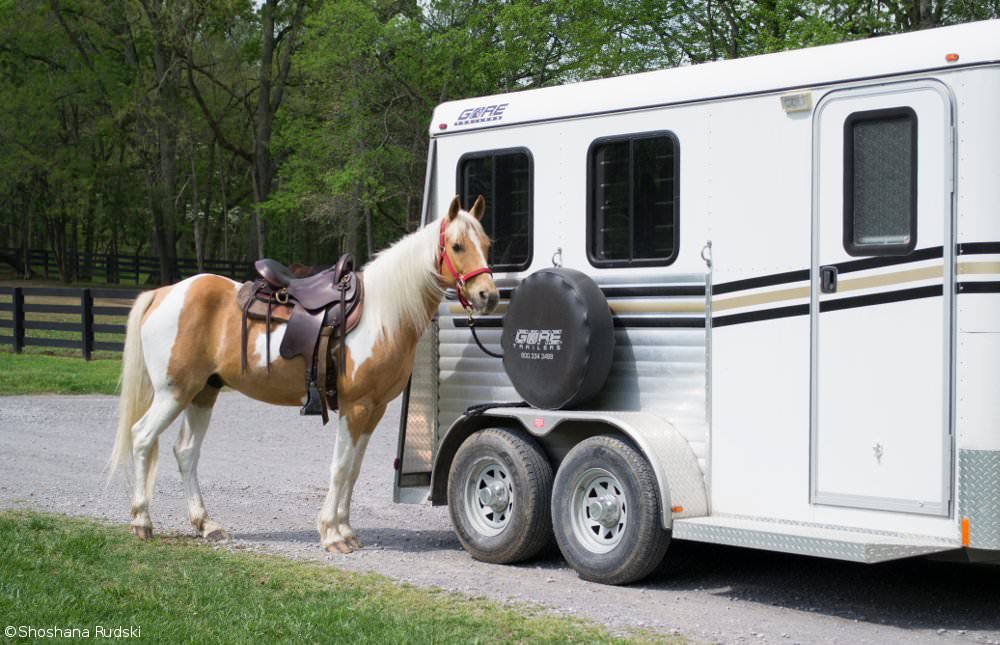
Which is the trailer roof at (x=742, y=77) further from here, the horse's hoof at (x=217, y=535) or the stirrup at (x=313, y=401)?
the horse's hoof at (x=217, y=535)

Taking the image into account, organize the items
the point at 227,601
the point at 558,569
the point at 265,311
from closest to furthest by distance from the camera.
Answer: the point at 227,601 < the point at 558,569 < the point at 265,311

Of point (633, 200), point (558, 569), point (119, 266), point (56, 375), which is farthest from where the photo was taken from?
point (119, 266)

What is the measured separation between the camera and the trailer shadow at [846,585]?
6.60 m

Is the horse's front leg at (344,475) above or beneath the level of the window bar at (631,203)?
beneath

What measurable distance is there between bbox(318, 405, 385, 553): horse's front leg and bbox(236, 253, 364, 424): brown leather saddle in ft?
0.61

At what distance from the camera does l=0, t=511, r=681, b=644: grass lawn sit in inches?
223

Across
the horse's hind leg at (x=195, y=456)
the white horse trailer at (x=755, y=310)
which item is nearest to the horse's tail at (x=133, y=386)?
the horse's hind leg at (x=195, y=456)

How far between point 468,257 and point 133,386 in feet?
8.72

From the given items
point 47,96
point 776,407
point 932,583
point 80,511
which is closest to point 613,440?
point 776,407

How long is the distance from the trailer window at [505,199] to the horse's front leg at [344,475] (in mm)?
1380

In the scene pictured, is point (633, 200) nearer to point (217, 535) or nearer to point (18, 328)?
point (217, 535)

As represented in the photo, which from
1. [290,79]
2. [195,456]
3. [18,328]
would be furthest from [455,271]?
[290,79]

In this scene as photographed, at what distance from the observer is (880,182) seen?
6355 mm

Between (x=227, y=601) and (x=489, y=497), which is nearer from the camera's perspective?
(x=227, y=601)
